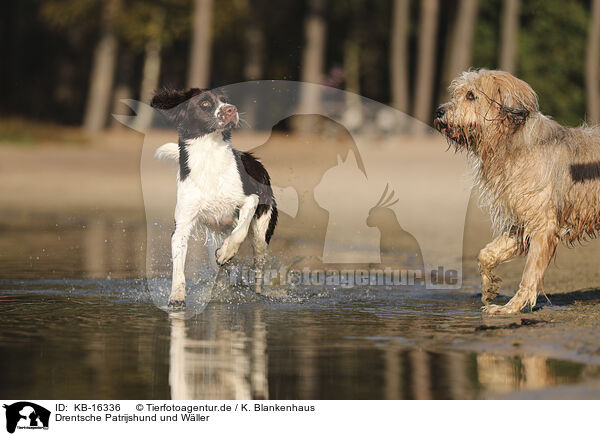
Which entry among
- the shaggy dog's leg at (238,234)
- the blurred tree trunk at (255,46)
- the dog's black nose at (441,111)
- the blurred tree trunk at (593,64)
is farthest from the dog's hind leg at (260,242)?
the blurred tree trunk at (255,46)

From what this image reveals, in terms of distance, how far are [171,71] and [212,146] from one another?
4253 cm

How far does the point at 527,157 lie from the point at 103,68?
2874 cm

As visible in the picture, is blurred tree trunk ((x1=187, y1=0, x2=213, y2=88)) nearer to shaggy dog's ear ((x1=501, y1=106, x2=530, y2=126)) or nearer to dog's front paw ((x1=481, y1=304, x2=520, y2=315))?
shaggy dog's ear ((x1=501, y1=106, x2=530, y2=126))

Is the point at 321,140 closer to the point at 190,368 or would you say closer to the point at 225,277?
the point at 225,277

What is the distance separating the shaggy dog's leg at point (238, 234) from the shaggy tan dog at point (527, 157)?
182 centimetres

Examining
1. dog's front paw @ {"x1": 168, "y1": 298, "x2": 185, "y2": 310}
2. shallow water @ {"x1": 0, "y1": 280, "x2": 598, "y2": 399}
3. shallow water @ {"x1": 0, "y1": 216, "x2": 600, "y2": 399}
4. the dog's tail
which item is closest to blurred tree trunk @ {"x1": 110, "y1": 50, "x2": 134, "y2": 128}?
shallow water @ {"x1": 0, "y1": 216, "x2": 600, "y2": 399}

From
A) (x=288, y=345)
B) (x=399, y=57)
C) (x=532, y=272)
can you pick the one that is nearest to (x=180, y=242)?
(x=288, y=345)

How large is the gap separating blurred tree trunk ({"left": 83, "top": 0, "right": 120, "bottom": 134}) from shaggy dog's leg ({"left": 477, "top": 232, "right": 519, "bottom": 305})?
90.5 ft

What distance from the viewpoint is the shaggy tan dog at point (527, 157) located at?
909cm

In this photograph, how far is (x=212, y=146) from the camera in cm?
976

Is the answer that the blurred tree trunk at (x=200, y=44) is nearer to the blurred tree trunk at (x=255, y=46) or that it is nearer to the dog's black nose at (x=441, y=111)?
the blurred tree trunk at (x=255, y=46)
